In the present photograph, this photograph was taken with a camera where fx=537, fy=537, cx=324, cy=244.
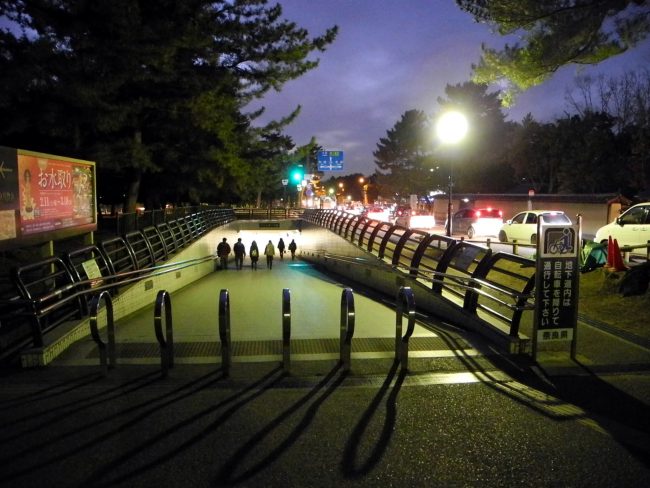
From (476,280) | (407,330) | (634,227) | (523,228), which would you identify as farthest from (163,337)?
(523,228)

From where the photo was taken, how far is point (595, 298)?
959 centimetres

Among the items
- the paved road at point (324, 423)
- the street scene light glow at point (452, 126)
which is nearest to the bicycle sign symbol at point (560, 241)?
the paved road at point (324, 423)

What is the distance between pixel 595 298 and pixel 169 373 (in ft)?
24.7

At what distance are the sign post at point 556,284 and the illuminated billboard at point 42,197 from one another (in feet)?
23.0

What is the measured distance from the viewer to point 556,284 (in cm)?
635

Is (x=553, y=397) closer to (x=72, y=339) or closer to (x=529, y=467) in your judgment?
(x=529, y=467)

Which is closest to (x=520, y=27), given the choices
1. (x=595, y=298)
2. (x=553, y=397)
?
(x=595, y=298)

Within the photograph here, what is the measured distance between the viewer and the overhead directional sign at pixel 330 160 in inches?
2323

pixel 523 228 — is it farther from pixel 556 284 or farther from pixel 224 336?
pixel 224 336

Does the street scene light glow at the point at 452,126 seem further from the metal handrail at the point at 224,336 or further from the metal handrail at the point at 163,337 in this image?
the metal handrail at the point at 163,337

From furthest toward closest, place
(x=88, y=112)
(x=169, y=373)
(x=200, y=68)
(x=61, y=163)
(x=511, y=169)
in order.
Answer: (x=511, y=169) < (x=200, y=68) < (x=88, y=112) < (x=61, y=163) < (x=169, y=373)

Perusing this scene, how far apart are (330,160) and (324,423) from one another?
55.7m

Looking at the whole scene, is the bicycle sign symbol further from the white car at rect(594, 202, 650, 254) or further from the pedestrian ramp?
the white car at rect(594, 202, 650, 254)

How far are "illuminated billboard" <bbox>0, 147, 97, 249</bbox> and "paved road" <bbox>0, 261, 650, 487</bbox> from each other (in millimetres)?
2344
